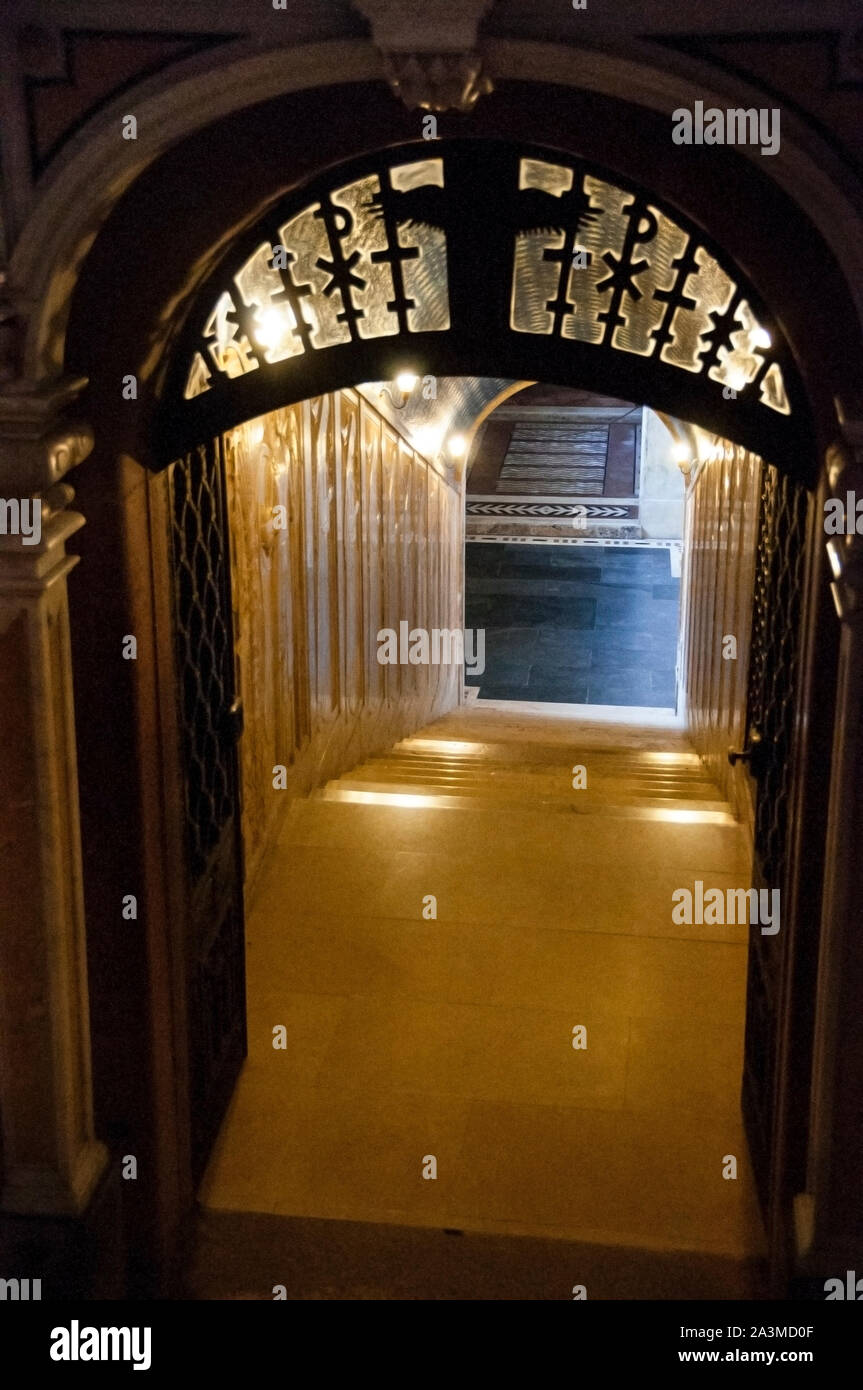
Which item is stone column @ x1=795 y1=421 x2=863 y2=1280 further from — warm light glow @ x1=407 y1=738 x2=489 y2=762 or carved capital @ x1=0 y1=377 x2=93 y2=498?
warm light glow @ x1=407 y1=738 x2=489 y2=762

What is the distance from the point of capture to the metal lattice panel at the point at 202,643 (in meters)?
3.81

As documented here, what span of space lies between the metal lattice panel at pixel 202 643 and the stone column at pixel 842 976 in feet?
5.78

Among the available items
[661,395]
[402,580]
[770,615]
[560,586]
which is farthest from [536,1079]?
[560,586]

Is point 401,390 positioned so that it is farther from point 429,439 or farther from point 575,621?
point 575,621

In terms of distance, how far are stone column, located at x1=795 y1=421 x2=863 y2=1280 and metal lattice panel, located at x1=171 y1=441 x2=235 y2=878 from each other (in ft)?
5.78

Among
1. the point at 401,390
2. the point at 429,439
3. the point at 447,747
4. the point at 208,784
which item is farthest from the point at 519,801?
the point at 429,439

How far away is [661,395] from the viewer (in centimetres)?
344

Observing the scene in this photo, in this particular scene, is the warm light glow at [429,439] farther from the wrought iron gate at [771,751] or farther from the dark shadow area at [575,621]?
the wrought iron gate at [771,751]

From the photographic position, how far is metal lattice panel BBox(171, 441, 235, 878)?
3.81 metres

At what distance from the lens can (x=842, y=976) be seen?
3258 mm

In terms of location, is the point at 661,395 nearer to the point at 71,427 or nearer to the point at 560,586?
the point at 71,427

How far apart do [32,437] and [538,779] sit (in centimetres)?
522

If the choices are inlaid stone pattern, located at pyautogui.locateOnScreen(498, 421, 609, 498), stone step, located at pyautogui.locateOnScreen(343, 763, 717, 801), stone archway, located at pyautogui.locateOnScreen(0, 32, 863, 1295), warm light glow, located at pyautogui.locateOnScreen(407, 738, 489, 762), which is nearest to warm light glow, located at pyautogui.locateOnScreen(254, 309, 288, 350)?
stone archway, located at pyautogui.locateOnScreen(0, 32, 863, 1295)

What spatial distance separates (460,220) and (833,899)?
184 centimetres
